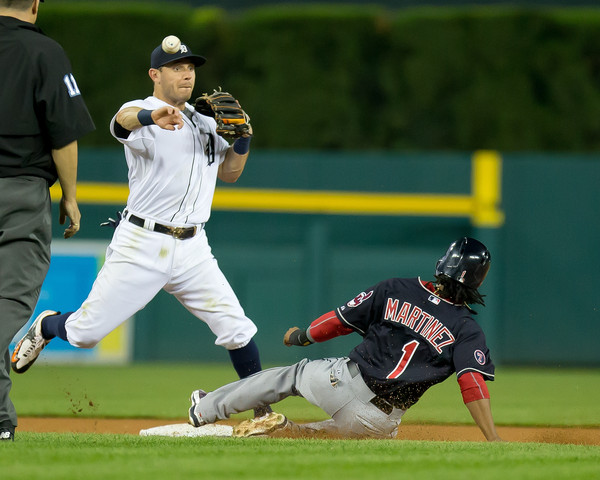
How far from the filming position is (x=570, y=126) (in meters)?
11.3

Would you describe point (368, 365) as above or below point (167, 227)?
below

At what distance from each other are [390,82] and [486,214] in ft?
Answer: 9.26

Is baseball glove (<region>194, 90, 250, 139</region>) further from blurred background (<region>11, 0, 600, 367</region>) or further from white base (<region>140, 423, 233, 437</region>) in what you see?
blurred background (<region>11, 0, 600, 367</region>)

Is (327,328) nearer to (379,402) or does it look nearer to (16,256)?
(379,402)

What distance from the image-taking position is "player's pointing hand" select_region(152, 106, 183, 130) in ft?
15.6

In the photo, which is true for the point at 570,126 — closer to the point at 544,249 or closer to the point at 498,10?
the point at 498,10

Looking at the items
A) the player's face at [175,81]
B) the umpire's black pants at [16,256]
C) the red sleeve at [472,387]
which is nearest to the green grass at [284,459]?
the red sleeve at [472,387]

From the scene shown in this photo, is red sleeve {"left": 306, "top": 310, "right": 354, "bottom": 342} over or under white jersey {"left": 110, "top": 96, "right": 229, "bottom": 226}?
under

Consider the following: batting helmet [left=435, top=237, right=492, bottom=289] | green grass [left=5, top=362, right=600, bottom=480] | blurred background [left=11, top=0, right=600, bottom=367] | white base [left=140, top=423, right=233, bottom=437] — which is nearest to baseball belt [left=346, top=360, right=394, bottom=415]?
green grass [left=5, top=362, right=600, bottom=480]

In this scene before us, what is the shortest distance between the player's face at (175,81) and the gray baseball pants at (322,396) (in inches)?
58.9

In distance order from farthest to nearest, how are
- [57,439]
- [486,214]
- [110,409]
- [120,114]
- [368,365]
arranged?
[486,214], [110,409], [120,114], [368,365], [57,439]

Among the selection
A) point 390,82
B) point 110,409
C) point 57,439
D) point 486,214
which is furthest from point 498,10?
point 57,439

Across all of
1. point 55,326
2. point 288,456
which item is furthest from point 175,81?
point 288,456

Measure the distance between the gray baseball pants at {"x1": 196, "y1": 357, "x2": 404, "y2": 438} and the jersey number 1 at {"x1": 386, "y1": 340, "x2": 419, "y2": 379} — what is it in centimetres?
17
